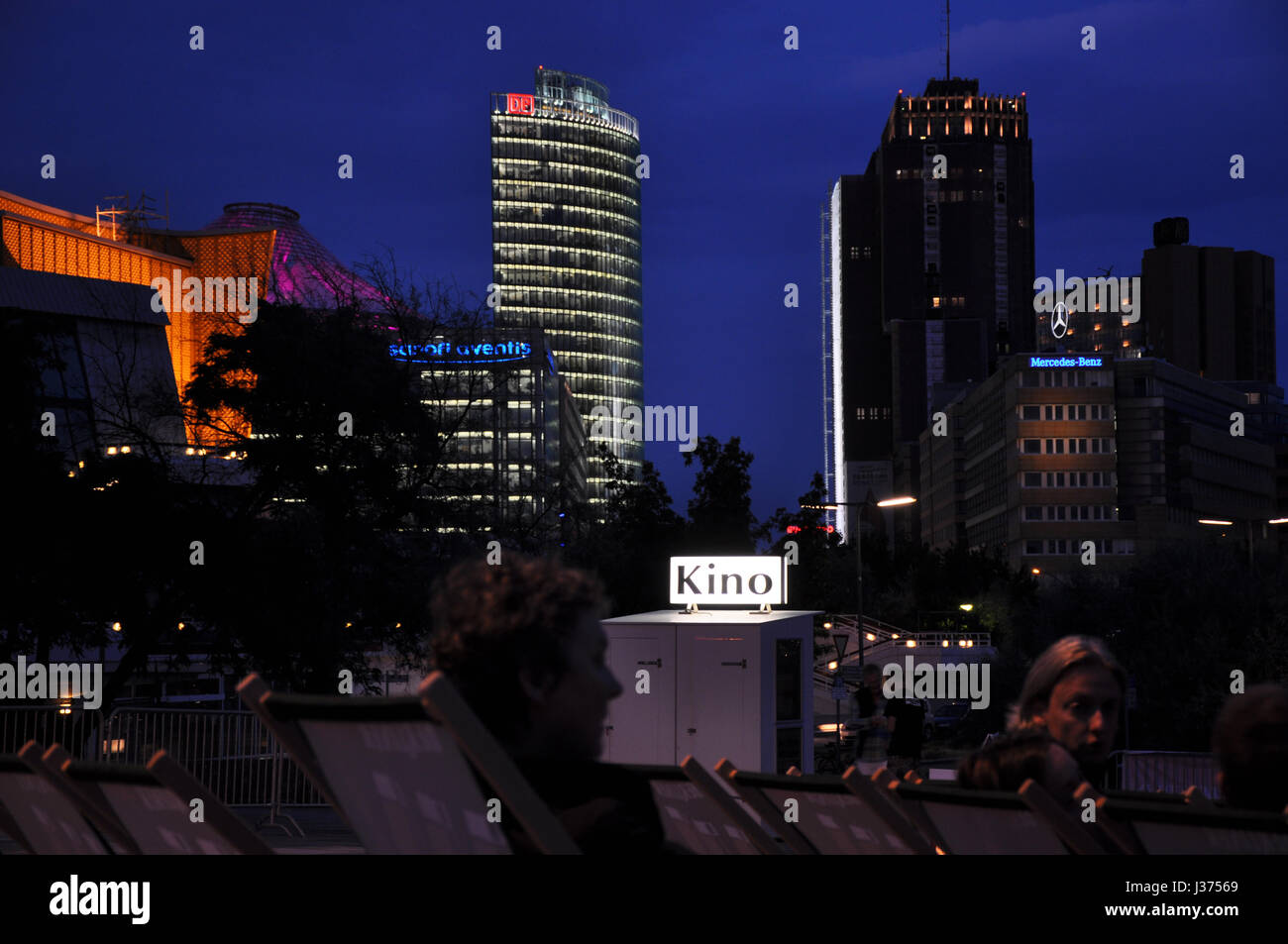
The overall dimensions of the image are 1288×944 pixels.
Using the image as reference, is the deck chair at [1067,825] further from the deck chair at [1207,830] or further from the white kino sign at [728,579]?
the white kino sign at [728,579]

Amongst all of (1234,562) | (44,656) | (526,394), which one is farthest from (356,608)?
(526,394)

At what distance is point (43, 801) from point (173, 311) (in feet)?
350

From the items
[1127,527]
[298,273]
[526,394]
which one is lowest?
[1127,527]

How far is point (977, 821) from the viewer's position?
11.6 feet

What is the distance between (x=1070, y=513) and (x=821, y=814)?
142448mm

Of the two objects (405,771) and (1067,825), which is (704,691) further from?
(405,771)

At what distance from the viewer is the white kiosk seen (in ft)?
60.3

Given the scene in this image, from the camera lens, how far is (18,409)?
26.4 meters

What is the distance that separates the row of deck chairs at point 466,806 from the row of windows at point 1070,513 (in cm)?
14128

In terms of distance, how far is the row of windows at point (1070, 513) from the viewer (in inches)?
5502

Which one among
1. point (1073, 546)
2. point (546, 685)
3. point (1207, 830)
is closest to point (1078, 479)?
point (1073, 546)

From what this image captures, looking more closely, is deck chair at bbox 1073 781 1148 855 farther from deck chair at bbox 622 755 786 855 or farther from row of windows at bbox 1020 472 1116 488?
row of windows at bbox 1020 472 1116 488

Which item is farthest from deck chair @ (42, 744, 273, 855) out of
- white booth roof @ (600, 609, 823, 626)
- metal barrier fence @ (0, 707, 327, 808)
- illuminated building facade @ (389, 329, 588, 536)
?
illuminated building facade @ (389, 329, 588, 536)
